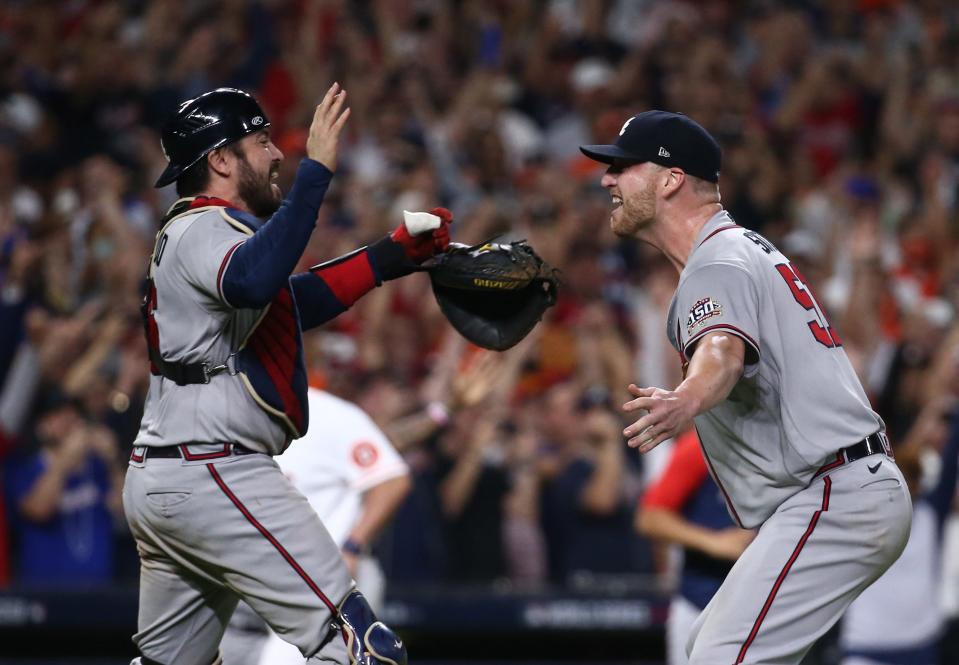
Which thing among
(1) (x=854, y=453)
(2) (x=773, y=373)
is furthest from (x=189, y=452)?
(1) (x=854, y=453)

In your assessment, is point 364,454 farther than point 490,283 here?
Yes

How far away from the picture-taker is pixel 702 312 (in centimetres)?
393

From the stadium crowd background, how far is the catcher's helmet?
185cm

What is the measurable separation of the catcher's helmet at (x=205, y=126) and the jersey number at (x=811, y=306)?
1629 millimetres

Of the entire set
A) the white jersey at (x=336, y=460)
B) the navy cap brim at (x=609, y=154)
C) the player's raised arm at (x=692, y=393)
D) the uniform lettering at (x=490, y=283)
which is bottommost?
the white jersey at (x=336, y=460)

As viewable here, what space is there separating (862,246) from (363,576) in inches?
201

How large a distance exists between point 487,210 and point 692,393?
20.5ft

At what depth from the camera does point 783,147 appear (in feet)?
37.3

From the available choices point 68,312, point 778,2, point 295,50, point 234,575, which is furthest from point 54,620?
point 778,2

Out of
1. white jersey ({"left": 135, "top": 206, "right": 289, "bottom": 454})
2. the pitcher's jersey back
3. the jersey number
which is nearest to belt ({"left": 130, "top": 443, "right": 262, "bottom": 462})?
white jersey ({"left": 135, "top": 206, "right": 289, "bottom": 454})

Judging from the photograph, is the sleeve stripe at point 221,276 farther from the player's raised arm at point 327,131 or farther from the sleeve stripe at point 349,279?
the sleeve stripe at point 349,279

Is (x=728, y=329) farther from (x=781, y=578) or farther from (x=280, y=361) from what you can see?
(x=280, y=361)

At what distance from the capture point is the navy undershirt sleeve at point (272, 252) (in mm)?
3904

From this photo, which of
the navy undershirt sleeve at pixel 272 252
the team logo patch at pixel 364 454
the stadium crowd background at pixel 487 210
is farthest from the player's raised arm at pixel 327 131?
the team logo patch at pixel 364 454
